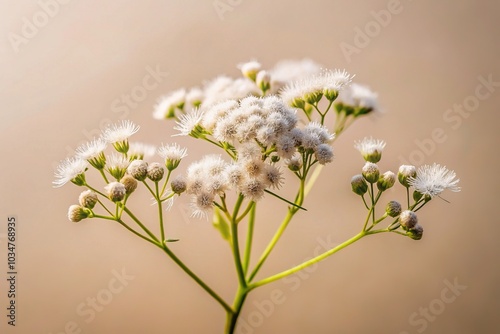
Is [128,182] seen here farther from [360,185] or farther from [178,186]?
[360,185]

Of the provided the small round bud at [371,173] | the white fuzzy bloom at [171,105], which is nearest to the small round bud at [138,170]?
the white fuzzy bloom at [171,105]

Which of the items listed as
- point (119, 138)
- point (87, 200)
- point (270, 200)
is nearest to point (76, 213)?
point (87, 200)

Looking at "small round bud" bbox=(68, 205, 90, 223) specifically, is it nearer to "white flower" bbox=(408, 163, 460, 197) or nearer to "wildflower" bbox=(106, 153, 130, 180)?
"wildflower" bbox=(106, 153, 130, 180)

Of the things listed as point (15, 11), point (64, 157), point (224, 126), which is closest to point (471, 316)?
point (224, 126)

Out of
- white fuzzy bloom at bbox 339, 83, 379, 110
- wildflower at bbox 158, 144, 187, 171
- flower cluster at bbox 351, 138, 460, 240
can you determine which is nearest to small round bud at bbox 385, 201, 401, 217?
flower cluster at bbox 351, 138, 460, 240

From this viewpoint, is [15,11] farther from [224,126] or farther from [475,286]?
[475,286]

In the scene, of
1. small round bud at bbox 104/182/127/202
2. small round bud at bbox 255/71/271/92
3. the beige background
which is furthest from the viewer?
the beige background
